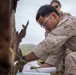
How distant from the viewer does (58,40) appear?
2289 mm

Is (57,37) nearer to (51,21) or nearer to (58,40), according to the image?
(58,40)

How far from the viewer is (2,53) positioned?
0.53 feet

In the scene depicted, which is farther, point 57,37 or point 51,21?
point 51,21

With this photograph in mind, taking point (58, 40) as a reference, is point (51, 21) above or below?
above

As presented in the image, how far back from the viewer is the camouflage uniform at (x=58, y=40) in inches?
91.0

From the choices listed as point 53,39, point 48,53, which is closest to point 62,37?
point 53,39

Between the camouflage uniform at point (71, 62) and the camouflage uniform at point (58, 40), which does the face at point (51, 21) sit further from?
the camouflage uniform at point (71, 62)

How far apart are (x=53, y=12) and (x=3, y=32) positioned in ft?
7.60

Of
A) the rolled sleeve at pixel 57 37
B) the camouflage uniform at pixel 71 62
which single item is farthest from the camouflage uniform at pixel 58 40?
the camouflage uniform at pixel 71 62

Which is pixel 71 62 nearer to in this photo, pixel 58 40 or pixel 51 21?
pixel 58 40

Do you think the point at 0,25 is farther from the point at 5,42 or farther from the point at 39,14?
the point at 39,14

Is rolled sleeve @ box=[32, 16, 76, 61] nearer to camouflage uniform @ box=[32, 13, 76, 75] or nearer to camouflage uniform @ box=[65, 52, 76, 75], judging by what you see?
camouflage uniform @ box=[32, 13, 76, 75]

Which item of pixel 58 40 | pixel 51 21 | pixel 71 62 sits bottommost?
pixel 71 62

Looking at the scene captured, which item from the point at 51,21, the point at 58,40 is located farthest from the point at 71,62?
the point at 51,21
